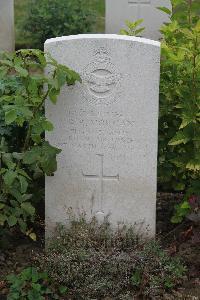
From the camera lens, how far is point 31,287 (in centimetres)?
407

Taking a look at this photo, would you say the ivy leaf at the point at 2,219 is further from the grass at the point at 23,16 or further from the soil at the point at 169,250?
the grass at the point at 23,16

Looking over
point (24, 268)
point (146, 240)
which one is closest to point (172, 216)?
point (146, 240)

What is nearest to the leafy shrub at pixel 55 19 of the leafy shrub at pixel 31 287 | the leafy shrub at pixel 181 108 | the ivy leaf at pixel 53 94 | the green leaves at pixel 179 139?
the leafy shrub at pixel 181 108

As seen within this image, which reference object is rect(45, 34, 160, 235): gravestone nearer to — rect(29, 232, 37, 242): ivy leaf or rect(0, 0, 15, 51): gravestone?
rect(29, 232, 37, 242): ivy leaf

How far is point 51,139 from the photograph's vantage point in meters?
4.34

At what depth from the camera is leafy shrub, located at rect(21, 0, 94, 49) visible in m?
9.48

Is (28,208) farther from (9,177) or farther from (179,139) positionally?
(179,139)

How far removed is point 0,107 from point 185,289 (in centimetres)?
158

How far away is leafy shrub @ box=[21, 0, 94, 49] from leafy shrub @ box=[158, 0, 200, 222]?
4.59 metres

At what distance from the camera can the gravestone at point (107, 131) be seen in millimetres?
4195

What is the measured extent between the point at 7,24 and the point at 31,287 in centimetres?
545

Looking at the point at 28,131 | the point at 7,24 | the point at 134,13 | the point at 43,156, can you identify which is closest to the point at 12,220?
the point at 43,156

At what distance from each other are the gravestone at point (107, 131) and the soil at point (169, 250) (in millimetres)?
174

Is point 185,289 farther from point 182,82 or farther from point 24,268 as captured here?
point 182,82
